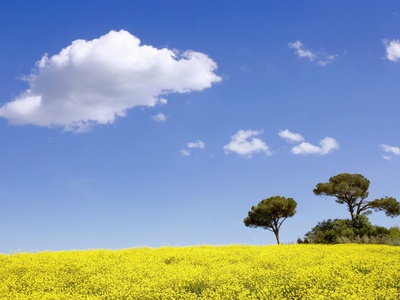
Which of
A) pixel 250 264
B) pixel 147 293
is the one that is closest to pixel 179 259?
pixel 250 264

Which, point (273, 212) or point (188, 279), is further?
point (273, 212)

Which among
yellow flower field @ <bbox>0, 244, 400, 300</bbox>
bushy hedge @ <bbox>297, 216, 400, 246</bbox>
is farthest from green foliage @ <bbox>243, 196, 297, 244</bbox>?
yellow flower field @ <bbox>0, 244, 400, 300</bbox>

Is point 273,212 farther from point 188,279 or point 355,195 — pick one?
point 188,279

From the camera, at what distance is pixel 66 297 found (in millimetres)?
13461

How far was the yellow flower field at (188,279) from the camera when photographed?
44.0 ft

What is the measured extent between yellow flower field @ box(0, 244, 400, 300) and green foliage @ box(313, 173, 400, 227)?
31.1 metres

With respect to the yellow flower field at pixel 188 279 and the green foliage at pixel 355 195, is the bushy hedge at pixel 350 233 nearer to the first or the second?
the green foliage at pixel 355 195

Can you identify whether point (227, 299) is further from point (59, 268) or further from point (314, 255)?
point (314, 255)

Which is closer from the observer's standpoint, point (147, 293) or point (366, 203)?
point (147, 293)

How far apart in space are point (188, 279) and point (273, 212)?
36276mm

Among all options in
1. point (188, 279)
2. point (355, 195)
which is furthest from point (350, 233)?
point (188, 279)

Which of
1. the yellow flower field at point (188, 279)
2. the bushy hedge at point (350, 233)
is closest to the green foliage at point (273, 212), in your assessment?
the bushy hedge at point (350, 233)

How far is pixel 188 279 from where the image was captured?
14.8 m

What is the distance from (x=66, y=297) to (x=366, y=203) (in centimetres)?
4431
